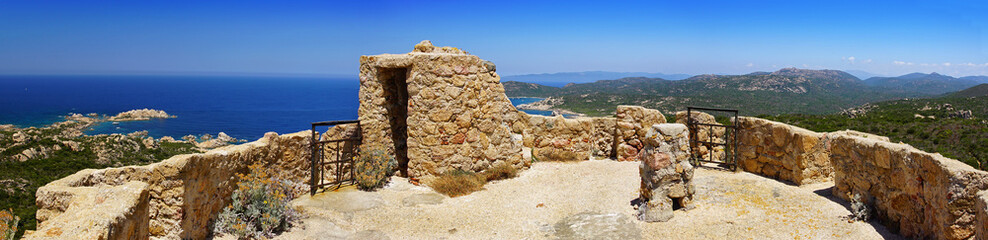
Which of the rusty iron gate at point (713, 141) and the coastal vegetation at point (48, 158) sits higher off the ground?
the rusty iron gate at point (713, 141)

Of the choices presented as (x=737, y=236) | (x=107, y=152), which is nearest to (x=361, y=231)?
(x=737, y=236)

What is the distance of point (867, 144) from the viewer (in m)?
6.50

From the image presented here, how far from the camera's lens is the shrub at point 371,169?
8.59m

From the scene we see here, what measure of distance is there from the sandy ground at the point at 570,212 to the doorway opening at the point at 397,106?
0.84 m

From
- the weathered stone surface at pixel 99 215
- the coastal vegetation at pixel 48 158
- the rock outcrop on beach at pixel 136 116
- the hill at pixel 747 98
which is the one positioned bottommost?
the rock outcrop on beach at pixel 136 116

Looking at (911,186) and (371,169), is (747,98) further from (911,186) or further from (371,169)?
(371,169)

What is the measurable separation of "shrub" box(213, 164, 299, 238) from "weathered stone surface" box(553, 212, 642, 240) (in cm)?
352

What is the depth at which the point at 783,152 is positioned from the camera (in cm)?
855

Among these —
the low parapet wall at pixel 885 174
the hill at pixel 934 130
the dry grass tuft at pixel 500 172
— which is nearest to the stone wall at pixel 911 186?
the low parapet wall at pixel 885 174

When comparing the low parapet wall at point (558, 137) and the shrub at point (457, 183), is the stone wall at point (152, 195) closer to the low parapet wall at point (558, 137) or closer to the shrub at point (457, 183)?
the shrub at point (457, 183)

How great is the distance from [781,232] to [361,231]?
5.29 meters

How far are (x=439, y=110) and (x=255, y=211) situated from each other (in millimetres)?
3420

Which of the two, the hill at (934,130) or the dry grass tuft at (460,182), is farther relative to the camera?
the hill at (934,130)

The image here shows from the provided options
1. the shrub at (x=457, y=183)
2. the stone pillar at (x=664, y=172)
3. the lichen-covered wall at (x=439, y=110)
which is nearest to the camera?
the stone pillar at (x=664, y=172)
